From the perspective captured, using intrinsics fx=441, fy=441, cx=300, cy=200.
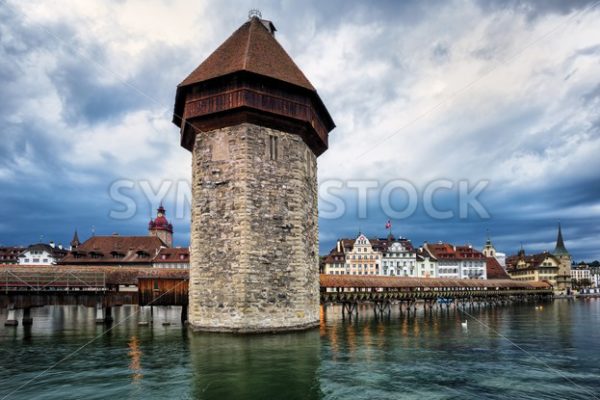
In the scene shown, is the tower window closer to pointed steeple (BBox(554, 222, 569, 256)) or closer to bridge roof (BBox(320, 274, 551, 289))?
bridge roof (BBox(320, 274, 551, 289))

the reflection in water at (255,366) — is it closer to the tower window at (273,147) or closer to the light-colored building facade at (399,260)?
the tower window at (273,147)

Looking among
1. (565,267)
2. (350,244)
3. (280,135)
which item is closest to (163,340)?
(280,135)

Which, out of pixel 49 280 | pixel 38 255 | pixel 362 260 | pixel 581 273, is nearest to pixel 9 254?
pixel 38 255

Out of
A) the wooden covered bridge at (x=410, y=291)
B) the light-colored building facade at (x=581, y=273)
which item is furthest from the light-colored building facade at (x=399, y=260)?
the light-colored building facade at (x=581, y=273)

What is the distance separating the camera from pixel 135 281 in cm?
2417

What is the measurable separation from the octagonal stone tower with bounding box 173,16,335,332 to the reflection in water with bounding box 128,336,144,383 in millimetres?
2520

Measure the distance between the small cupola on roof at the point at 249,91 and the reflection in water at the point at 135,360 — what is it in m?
9.19

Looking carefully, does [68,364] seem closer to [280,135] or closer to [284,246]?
[284,246]

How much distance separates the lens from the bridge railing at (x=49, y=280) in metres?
22.0

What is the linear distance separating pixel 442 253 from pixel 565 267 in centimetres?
4313

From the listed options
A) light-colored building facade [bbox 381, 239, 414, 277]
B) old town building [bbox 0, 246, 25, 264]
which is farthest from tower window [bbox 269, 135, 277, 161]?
old town building [bbox 0, 246, 25, 264]

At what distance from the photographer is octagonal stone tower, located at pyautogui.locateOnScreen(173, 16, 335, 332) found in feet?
56.7

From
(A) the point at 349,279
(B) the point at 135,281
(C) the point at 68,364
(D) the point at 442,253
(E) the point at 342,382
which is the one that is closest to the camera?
(E) the point at 342,382

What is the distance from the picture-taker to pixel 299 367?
12.3 meters
